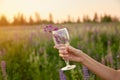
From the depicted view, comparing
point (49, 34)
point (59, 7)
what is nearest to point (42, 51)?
point (49, 34)

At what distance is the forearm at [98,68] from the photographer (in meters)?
1.34

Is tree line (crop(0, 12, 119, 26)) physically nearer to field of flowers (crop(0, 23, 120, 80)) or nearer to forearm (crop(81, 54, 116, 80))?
field of flowers (crop(0, 23, 120, 80))

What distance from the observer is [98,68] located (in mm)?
1372

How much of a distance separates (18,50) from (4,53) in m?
0.10

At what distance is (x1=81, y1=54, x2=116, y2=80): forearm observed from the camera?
52.8 inches

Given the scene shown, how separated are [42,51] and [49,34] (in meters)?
0.12

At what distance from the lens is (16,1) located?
2.38 m

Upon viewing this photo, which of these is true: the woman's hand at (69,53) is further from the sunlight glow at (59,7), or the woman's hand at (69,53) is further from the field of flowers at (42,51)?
the sunlight glow at (59,7)

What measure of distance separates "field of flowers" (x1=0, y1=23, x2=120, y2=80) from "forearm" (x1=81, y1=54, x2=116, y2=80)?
31.1 inches

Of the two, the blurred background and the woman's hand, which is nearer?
the woman's hand

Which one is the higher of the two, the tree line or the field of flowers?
the tree line

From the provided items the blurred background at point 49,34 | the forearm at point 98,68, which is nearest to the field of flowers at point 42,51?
the blurred background at point 49,34

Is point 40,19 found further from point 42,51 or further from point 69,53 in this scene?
point 69,53

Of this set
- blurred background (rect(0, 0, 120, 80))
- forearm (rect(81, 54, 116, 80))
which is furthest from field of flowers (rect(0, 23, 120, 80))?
forearm (rect(81, 54, 116, 80))
